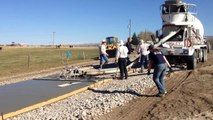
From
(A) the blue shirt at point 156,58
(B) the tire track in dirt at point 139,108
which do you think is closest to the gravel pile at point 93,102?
(B) the tire track in dirt at point 139,108

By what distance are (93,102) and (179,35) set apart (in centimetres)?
1095

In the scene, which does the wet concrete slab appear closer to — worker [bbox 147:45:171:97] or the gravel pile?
the gravel pile

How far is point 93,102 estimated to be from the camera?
1220cm

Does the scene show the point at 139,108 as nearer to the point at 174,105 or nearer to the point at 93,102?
the point at 174,105

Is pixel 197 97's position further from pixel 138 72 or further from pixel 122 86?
pixel 138 72

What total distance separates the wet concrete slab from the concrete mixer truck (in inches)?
251

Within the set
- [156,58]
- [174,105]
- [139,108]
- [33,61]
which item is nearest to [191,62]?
[156,58]

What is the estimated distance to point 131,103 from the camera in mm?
11867

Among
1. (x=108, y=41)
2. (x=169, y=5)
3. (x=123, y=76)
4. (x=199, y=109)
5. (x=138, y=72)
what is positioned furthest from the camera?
Result: (x=108, y=41)

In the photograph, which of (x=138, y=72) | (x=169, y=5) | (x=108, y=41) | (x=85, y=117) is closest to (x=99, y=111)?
(x=85, y=117)

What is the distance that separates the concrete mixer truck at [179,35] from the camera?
20.6 meters

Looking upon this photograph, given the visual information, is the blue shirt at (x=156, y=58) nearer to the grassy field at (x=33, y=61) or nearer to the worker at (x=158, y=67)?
the worker at (x=158, y=67)

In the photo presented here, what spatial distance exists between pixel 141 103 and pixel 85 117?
7.38 feet

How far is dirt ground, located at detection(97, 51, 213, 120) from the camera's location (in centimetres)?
970
